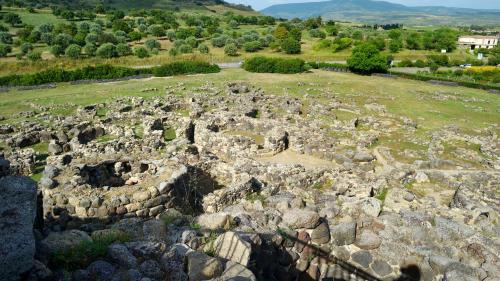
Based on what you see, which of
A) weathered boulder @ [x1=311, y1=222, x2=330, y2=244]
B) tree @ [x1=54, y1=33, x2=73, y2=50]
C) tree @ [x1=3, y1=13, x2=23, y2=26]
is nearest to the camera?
weathered boulder @ [x1=311, y1=222, x2=330, y2=244]

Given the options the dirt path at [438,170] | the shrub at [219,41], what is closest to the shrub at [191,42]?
the shrub at [219,41]

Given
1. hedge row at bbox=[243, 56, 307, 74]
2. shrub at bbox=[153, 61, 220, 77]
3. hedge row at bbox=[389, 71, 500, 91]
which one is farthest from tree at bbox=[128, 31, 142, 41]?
hedge row at bbox=[389, 71, 500, 91]

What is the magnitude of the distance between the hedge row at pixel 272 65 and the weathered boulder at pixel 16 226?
45.8 metres

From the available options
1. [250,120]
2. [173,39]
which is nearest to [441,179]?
[250,120]

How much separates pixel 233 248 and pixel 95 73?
41773mm

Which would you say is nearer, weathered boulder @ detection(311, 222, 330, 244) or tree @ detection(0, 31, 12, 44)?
weathered boulder @ detection(311, 222, 330, 244)

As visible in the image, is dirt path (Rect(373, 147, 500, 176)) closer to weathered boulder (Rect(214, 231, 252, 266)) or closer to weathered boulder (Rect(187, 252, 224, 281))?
weathered boulder (Rect(214, 231, 252, 266))

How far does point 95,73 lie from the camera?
4397 centimetres

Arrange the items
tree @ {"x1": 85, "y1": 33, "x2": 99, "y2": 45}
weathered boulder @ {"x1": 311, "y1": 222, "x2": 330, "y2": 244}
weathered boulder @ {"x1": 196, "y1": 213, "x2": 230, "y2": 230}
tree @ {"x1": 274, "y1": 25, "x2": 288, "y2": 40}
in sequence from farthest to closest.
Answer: tree @ {"x1": 274, "y1": 25, "x2": 288, "y2": 40}
tree @ {"x1": 85, "y1": 33, "x2": 99, "y2": 45}
weathered boulder @ {"x1": 311, "y1": 222, "x2": 330, "y2": 244}
weathered boulder @ {"x1": 196, "y1": 213, "x2": 230, "y2": 230}

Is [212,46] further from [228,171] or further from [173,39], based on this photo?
[228,171]

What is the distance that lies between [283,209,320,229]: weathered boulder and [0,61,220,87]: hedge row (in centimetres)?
3946

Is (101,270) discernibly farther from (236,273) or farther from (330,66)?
(330,66)

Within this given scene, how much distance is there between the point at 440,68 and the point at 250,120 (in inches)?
2021

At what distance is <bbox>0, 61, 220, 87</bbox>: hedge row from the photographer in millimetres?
39781
